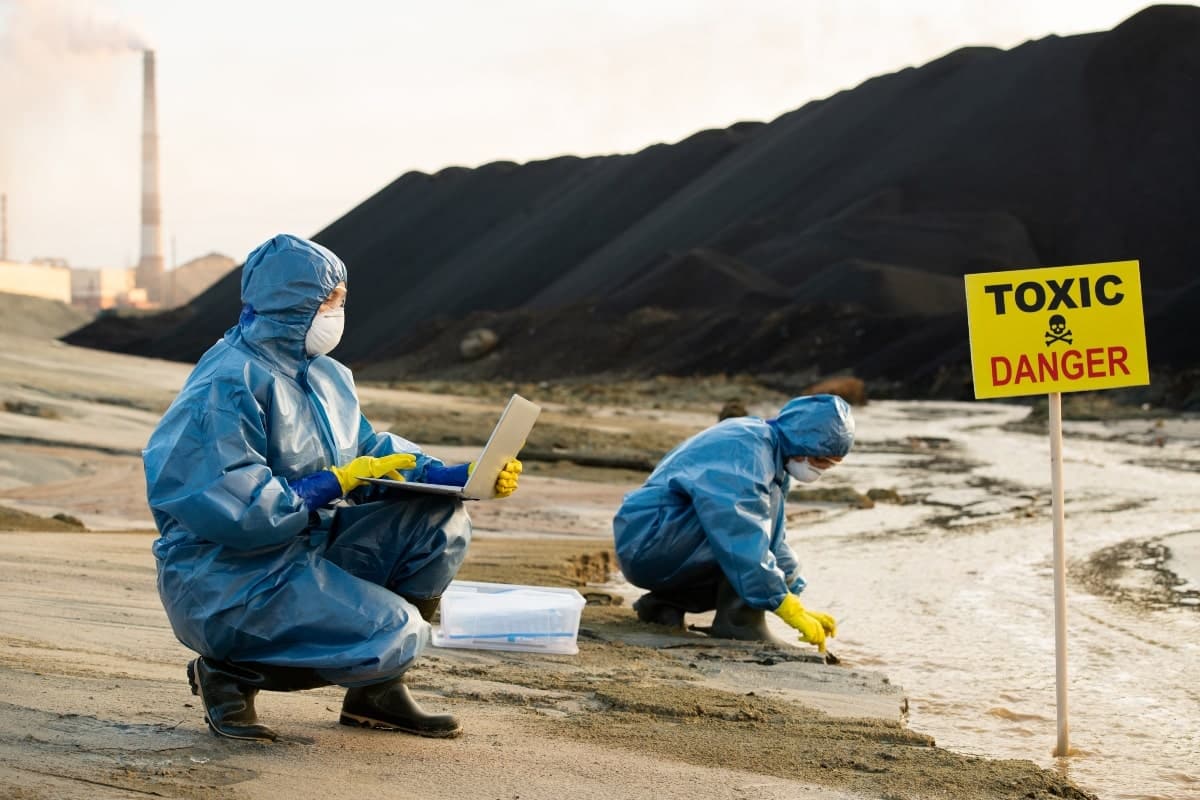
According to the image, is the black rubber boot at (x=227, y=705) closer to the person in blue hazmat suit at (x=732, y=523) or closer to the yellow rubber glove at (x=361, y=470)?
the yellow rubber glove at (x=361, y=470)

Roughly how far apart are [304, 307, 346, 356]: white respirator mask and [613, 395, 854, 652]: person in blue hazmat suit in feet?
9.53

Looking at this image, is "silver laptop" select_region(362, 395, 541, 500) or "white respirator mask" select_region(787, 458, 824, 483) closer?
"silver laptop" select_region(362, 395, 541, 500)

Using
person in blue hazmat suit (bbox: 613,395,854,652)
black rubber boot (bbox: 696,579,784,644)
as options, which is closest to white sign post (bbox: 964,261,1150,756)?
person in blue hazmat suit (bbox: 613,395,854,652)

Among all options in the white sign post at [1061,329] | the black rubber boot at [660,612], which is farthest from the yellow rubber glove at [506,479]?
the black rubber boot at [660,612]

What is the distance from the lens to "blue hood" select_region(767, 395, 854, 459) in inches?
279

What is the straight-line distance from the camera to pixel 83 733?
4.18 m

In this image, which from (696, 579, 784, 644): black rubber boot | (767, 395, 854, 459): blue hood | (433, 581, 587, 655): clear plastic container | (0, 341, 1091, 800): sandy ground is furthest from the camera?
(696, 579, 784, 644): black rubber boot

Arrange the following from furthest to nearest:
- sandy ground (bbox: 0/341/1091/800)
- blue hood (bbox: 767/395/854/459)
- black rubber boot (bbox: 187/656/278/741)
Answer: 1. blue hood (bbox: 767/395/854/459)
2. black rubber boot (bbox: 187/656/278/741)
3. sandy ground (bbox: 0/341/1091/800)

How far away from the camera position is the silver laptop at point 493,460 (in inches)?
171

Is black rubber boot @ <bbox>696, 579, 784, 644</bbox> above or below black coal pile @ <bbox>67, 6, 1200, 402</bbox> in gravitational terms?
below

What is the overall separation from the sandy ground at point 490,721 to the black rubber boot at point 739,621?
146 millimetres

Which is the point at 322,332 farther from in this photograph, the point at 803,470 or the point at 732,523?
the point at 803,470

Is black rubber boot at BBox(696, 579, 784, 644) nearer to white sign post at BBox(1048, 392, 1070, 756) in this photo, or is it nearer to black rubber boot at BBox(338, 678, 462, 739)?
white sign post at BBox(1048, 392, 1070, 756)

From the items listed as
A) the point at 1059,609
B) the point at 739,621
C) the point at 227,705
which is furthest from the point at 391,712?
the point at 739,621
